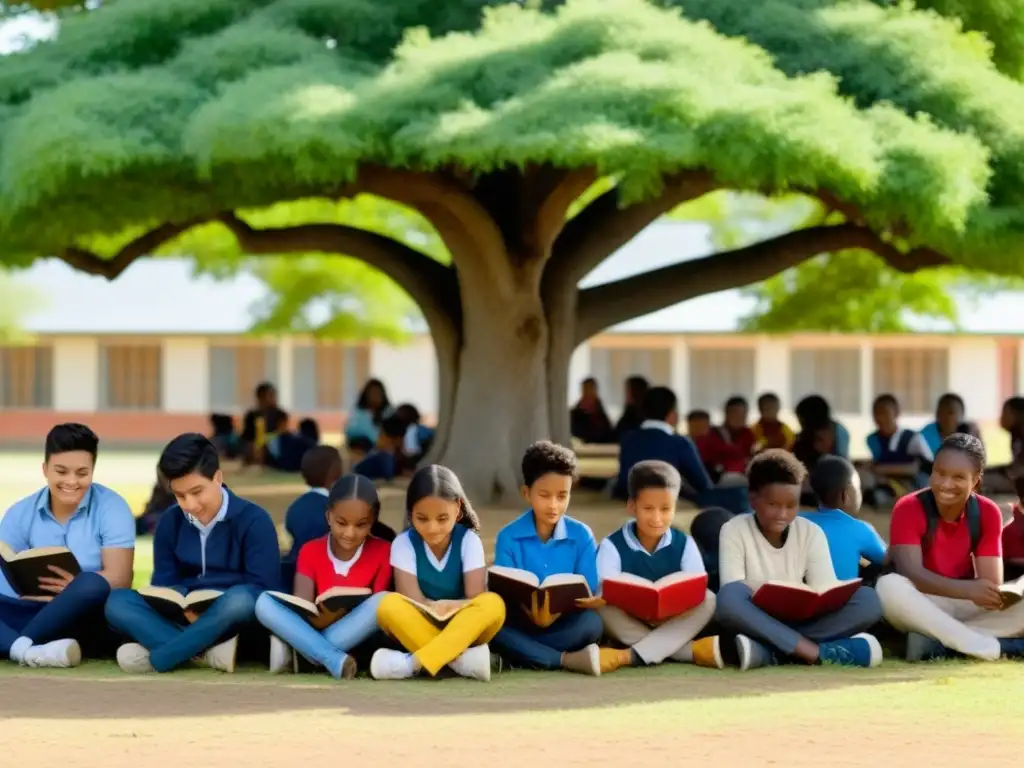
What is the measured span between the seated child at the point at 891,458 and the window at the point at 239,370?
22.6 m

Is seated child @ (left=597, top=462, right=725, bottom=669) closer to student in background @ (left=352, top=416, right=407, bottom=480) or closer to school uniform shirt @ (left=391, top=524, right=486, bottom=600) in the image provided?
school uniform shirt @ (left=391, top=524, right=486, bottom=600)

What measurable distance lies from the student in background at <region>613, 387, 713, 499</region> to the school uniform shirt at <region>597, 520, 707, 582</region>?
3836 millimetres

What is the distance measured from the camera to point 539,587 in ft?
22.0

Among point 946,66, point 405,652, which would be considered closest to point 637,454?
point 946,66

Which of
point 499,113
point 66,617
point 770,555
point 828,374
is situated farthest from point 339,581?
point 828,374

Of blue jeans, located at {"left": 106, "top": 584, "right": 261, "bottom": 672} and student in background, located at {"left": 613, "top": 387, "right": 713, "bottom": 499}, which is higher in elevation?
student in background, located at {"left": 613, "top": 387, "right": 713, "bottom": 499}

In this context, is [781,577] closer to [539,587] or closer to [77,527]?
[539,587]

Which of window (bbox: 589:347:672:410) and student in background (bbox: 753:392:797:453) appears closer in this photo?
student in background (bbox: 753:392:797:453)

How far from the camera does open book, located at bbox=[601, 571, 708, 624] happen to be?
22.0 ft

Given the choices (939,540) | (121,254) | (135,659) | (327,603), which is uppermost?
(121,254)

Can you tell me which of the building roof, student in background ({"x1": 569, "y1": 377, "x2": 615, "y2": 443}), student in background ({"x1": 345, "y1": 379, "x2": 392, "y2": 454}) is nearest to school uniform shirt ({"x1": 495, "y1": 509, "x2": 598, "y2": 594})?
student in background ({"x1": 345, "y1": 379, "x2": 392, "y2": 454})

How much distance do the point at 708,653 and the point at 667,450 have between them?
13.9 feet

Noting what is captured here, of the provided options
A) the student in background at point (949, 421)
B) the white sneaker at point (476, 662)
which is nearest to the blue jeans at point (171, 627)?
the white sneaker at point (476, 662)

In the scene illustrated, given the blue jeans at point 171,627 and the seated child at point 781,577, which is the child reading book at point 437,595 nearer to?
the blue jeans at point 171,627
